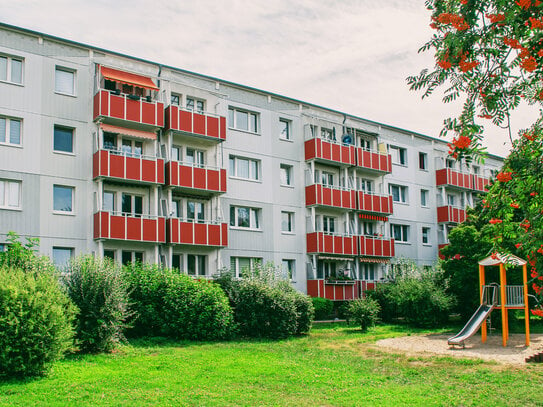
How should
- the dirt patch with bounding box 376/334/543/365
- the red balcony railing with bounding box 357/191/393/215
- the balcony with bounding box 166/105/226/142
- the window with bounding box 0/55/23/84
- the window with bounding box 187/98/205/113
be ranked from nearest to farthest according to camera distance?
the dirt patch with bounding box 376/334/543/365
the window with bounding box 0/55/23/84
the balcony with bounding box 166/105/226/142
the window with bounding box 187/98/205/113
the red balcony railing with bounding box 357/191/393/215

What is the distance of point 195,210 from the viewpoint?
108ft

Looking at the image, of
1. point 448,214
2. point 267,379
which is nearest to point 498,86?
point 267,379

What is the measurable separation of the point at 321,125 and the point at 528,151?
31283mm

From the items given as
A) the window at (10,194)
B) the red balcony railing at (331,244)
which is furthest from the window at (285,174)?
the window at (10,194)

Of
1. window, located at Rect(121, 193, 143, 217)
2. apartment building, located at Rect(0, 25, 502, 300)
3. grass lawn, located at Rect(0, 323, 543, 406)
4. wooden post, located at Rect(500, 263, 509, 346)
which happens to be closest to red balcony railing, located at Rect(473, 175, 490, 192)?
apartment building, located at Rect(0, 25, 502, 300)

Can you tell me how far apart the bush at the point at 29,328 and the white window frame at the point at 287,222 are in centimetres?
2154

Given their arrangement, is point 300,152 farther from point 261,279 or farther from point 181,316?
point 181,316

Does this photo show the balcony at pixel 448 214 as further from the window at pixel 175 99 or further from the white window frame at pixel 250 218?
the window at pixel 175 99

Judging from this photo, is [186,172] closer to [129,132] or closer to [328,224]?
[129,132]

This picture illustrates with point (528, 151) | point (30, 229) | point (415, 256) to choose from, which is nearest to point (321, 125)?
point (415, 256)

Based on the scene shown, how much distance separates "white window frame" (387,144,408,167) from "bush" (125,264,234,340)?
25.4 metres

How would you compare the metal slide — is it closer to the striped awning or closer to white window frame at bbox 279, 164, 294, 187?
the striped awning

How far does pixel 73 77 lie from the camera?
29078 mm

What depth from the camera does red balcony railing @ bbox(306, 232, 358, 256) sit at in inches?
1441
